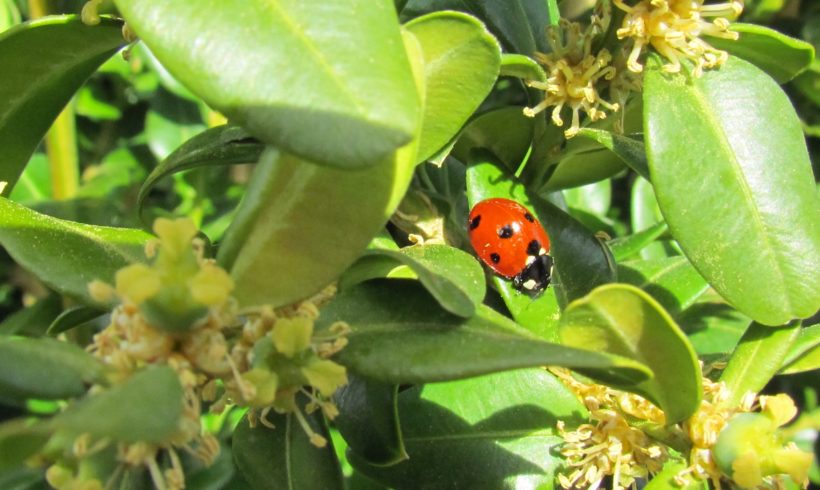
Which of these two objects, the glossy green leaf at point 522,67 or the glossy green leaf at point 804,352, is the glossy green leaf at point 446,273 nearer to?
the glossy green leaf at point 522,67

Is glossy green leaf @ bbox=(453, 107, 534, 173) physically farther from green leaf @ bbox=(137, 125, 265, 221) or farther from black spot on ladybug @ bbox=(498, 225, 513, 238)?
green leaf @ bbox=(137, 125, 265, 221)

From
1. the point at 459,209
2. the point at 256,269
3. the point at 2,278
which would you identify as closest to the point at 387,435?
the point at 256,269

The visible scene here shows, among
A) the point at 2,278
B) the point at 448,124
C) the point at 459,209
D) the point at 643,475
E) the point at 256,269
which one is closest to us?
the point at 256,269

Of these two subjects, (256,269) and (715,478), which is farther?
(715,478)

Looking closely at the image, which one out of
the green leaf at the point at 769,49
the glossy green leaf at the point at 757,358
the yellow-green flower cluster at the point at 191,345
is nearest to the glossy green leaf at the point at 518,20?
the green leaf at the point at 769,49

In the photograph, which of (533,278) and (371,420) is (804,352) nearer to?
(533,278)

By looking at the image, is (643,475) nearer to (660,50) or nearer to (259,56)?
(660,50)

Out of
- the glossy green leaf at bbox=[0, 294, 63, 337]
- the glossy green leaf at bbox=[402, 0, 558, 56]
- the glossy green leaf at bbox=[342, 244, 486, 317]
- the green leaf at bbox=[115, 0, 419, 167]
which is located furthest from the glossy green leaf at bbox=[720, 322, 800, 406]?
the glossy green leaf at bbox=[0, 294, 63, 337]

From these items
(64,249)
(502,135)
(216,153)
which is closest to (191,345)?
(64,249)
